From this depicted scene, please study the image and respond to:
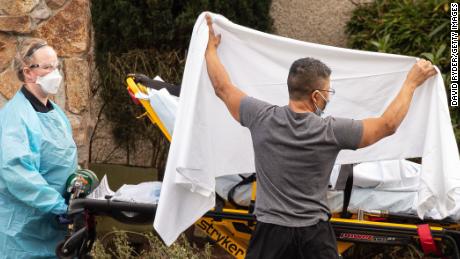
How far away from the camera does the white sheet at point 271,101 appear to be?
13.7ft

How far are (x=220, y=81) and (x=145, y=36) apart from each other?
322 centimetres

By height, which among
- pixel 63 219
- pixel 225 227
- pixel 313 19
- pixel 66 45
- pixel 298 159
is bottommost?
pixel 225 227

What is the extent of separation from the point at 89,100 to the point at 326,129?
3.81 meters

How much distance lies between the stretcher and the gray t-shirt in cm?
94

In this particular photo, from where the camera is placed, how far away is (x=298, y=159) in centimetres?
368

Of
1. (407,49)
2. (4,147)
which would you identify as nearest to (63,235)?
(4,147)

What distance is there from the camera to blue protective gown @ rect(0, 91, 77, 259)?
171 inches

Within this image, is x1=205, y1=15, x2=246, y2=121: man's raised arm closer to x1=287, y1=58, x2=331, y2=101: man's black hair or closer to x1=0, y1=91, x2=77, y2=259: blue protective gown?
x1=287, y1=58, x2=331, y2=101: man's black hair

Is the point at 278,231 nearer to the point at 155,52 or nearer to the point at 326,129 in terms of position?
the point at 326,129

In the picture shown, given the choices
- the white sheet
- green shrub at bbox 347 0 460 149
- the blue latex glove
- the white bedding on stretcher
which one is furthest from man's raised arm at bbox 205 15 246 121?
green shrub at bbox 347 0 460 149

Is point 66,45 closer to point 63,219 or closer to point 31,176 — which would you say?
point 63,219

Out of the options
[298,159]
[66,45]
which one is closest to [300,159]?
[298,159]

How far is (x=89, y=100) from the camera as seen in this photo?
7156mm

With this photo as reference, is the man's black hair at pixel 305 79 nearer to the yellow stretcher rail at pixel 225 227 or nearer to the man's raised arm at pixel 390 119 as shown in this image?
the man's raised arm at pixel 390 119
